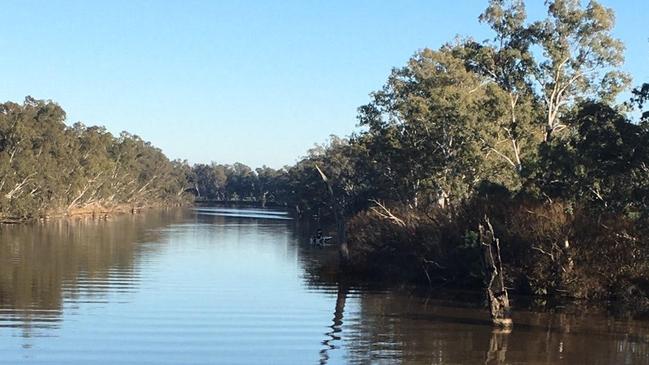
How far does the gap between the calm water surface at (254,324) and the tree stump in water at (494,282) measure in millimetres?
436

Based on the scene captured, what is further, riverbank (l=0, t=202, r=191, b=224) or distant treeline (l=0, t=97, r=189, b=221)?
riverbank (l=0, t=202, r=191, b=224)

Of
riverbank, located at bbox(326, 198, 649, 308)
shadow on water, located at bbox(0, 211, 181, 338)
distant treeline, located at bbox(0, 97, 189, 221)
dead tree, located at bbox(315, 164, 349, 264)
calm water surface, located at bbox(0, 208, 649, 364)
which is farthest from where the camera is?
distant treeline, located at bbox(0, 97, 189, 221)

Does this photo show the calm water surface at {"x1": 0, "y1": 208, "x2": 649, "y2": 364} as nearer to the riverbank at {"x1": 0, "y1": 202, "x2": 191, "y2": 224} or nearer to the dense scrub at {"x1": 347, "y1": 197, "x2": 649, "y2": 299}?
the dense scrub at {"x1": 347, "y1": 197, "x2": 649, "y2": 299}

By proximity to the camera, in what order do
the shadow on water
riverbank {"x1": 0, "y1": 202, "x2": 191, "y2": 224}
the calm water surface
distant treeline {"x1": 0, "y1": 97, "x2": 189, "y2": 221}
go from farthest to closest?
riverbank {"x1": 0, "y1": 202, "x2": 191, "y2": 224}
distant treeline {"x1": 0, "y1": 97, "x2": 189, "y2": 221}
the shadow on water
the calm water surface

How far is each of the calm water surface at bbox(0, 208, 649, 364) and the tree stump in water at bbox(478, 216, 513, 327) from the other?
44 cm

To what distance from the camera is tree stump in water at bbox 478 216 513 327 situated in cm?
1956

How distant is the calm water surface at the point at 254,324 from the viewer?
54.7 ft

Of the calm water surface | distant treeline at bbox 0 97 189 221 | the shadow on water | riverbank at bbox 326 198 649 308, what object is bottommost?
the calm water surface

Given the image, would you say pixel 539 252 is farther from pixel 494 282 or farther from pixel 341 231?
pixel 341 231

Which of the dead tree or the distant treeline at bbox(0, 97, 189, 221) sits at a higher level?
the distant treeline at bbox(0, 97, 189, 221)

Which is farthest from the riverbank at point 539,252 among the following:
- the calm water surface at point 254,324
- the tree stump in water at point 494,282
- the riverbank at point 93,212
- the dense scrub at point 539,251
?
the riverbank at point 93,212

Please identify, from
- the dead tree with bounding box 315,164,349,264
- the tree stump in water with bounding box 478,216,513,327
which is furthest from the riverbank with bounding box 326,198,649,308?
the dead tree with bounding box 315,164,349,264

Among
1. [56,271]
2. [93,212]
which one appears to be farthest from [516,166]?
[93,212]

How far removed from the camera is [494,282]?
1997 cm
